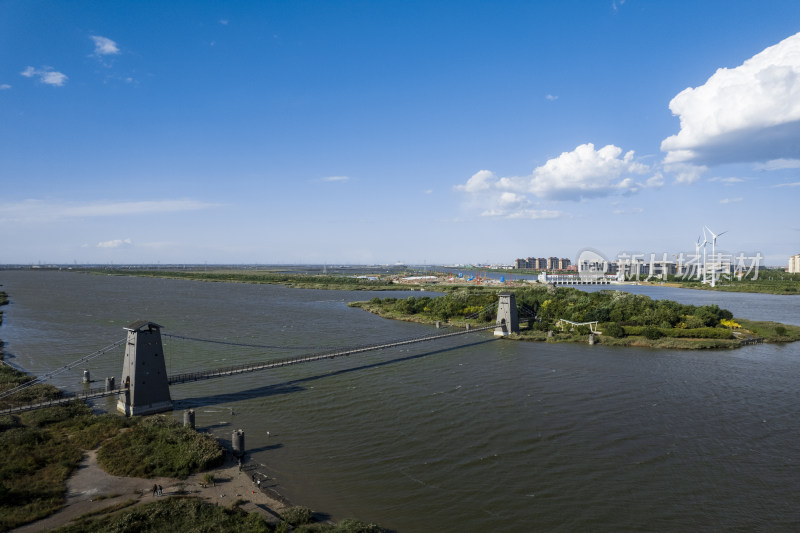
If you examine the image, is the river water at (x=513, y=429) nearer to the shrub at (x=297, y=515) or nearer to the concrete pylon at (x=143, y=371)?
the shrub at (x=297, y=515)

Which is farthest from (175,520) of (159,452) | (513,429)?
(513,429)

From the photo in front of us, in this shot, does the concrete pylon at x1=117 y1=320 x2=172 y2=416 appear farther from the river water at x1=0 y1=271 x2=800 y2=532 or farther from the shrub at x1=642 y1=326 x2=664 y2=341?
the shrub at x1=642 y1=326 x2=664 y2=341

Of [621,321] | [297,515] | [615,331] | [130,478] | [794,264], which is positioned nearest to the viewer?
[297,515]

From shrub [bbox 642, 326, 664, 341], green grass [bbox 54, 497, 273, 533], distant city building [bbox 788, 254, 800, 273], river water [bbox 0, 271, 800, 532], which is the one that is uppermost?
distant city building [bbox 788, 254, 800, 273]

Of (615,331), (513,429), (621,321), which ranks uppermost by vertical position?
(621,321)

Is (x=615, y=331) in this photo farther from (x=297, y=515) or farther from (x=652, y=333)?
(x=297, y=515)

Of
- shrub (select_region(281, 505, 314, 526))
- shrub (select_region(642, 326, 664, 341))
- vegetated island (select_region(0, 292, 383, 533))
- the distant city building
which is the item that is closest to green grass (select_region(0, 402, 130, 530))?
vegetated island (select_region(0, 292, 383, 533))
